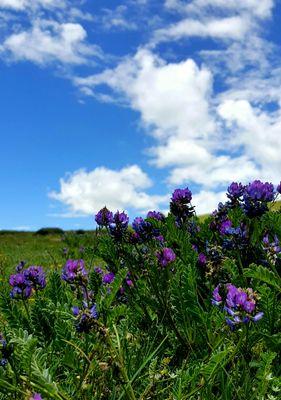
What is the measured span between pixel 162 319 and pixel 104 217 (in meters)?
0.85

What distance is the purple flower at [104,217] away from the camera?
11.5ft

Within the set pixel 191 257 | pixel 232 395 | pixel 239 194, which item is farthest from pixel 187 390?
pixel 239 194

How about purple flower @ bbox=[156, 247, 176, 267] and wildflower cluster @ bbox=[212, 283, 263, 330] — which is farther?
purple flower @ bbox=[156, 247, 176, 267]

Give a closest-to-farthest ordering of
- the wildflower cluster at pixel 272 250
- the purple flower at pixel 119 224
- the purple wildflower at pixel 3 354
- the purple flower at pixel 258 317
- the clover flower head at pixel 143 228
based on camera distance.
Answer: the purple flower at pixel 258 317 < the purple wildflower at pixel 3 354 < the wildflower cluster at pixel 272 250 < the purple flower at pixel 119 224 < the clover flower head at pixel 143 228

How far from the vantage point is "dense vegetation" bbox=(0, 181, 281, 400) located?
2158mm

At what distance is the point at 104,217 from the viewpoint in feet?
A: 11.6

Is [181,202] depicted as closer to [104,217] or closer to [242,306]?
[104,217]

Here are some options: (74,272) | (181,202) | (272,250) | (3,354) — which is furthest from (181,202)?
(3,354)

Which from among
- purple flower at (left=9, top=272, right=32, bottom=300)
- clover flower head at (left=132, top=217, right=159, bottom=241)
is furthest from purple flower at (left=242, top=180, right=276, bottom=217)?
purple flower at (left=9, top=272, right=32, bottom=300)

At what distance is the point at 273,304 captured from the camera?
2570 millimetres

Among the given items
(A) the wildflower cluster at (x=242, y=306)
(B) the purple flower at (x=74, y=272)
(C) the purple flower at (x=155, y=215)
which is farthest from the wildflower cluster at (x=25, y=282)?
(A) the wildflower cluster at (x=242, y=306)

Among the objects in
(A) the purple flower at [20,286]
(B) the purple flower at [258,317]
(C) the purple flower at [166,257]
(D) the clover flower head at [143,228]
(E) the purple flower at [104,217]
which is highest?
(E) the purple flower at [104,217]

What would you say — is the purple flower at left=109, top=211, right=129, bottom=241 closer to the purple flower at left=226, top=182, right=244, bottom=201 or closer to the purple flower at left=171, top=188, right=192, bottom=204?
the purple flower at left=171, top=188, right=192, bottom=204

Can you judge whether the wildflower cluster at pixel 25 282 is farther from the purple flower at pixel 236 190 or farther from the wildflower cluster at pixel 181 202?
the purple flower at pixel 236 190
